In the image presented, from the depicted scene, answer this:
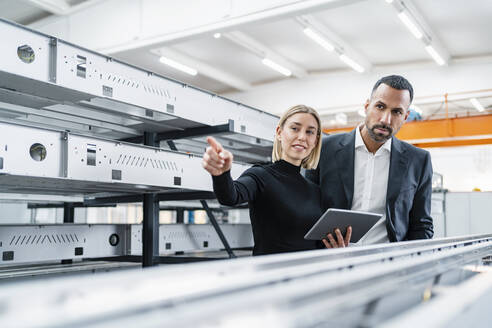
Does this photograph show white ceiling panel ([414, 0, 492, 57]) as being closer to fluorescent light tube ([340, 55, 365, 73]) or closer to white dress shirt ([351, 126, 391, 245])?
fluorescent light tube ([340, 55, 365, 73])

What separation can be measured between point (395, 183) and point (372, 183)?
8cm

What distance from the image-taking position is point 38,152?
1562 millimetres

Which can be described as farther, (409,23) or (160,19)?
(409,23)

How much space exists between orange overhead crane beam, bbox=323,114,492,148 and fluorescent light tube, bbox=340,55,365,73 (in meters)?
1.50

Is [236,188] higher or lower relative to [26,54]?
lower

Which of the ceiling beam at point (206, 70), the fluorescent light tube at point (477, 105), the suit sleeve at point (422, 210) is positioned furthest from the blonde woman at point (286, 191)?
the fluorescent light tube at point (477, 105)

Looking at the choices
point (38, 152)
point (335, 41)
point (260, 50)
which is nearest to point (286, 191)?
point (38, 152)

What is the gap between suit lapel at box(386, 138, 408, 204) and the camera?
5.03 feet

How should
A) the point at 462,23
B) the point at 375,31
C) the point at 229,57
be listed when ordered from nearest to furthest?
1. the point at 462,23
2. the point at 375,31
3. the point at 229,57

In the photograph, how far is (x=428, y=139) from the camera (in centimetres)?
701

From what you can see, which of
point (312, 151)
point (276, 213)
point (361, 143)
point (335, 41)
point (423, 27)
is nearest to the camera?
point (276, 213)

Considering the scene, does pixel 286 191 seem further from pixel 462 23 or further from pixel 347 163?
pixel 462 23

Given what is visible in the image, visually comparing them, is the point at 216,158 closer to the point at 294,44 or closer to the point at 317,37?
the point at 317,37

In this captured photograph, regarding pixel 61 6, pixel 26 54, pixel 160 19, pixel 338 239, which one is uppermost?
pixel 61 6
